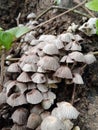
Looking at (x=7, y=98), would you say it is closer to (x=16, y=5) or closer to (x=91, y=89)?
(x=91, y=89)

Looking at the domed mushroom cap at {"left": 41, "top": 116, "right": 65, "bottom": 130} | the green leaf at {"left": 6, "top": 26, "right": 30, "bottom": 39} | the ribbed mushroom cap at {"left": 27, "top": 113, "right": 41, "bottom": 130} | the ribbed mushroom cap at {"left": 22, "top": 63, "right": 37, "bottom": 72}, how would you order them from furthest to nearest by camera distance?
the green leaf at {"left": 6, "top": 26, "right": 30, "bottom": 39} < the ribbed mushroom cap at {"left": 22, "top": 63, "right": 37, "bottom": 72} < the ribbed mushroom cap at {"left": 27, "top": 113, "right": 41, "bottom": 130} < the domed mushroom cap at {"left": 41, "top": 116, "right": 65, "bottom": 130}

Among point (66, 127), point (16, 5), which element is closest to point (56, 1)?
point (16, 5)

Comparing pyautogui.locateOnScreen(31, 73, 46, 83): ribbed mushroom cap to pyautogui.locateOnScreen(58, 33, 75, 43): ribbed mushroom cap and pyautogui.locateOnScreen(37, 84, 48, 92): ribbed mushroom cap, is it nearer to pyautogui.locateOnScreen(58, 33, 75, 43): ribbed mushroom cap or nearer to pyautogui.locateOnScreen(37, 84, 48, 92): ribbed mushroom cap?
pyautogui.locateOnScreen(37, 84, 48, 92): ribbed mushroom cap

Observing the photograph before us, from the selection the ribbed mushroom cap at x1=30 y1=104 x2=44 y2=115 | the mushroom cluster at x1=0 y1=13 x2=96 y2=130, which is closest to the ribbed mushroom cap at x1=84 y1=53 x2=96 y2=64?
the mushroom cluster at x1=0 y1=13 x2=96 y2=130

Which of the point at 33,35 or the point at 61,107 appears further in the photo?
the point at 33,35

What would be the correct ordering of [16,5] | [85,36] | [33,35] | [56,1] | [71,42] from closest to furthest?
[71,42] → [85,36] → [33,35] → [56,1] → [16,5]

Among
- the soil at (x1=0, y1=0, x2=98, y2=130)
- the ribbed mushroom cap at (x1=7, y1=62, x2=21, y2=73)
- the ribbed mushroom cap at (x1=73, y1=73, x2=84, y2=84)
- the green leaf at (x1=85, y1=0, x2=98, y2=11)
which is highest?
the green leaf at (x1=85, y1=0, x2=98, y2=11)

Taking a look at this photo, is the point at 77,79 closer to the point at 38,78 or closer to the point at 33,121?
the point at 38,78

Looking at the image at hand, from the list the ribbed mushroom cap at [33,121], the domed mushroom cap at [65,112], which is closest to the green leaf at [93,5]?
the domed mushroom cap at [65,112]
